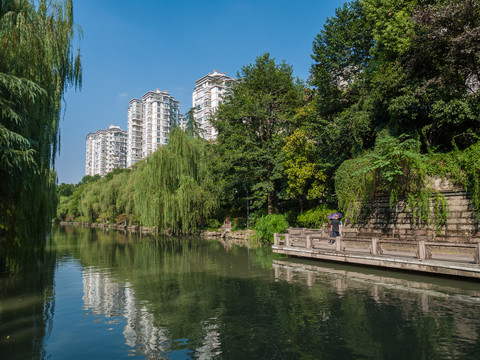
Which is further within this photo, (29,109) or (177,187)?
(177,187)

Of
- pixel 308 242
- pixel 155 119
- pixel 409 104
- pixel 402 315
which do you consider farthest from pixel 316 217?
pixel 155 119

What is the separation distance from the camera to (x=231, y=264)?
615 inches

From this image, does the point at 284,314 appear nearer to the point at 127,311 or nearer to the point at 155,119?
the point at 127,311

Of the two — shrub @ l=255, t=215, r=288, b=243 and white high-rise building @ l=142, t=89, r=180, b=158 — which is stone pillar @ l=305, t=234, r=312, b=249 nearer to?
shrub @ l=255, t=215, r=288, b=243

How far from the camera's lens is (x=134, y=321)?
24.8ft

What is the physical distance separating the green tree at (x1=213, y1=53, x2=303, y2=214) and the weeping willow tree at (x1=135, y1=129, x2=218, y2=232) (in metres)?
2.99

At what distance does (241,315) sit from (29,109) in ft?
29.6

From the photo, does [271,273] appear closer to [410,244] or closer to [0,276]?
[410,244]

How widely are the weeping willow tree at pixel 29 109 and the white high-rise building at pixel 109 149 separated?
112 metres

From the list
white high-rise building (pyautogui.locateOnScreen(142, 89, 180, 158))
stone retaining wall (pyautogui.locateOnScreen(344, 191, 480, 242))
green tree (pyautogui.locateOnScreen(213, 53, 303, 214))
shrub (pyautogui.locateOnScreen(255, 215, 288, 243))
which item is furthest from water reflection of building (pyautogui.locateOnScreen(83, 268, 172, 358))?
white high-rise building (pyautogui.locateOnScreen(142, 89, 180, 158))

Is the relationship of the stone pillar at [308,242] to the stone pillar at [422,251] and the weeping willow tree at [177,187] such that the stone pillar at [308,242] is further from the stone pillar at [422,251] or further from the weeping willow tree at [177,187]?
the weeping willow tree at [177,187]

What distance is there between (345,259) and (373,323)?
24.4ft

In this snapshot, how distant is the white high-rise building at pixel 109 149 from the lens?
119 meters

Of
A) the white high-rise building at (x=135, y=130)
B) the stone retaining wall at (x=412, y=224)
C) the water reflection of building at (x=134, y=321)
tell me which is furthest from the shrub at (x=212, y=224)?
the white high-rise building at (x=135, y=130)
